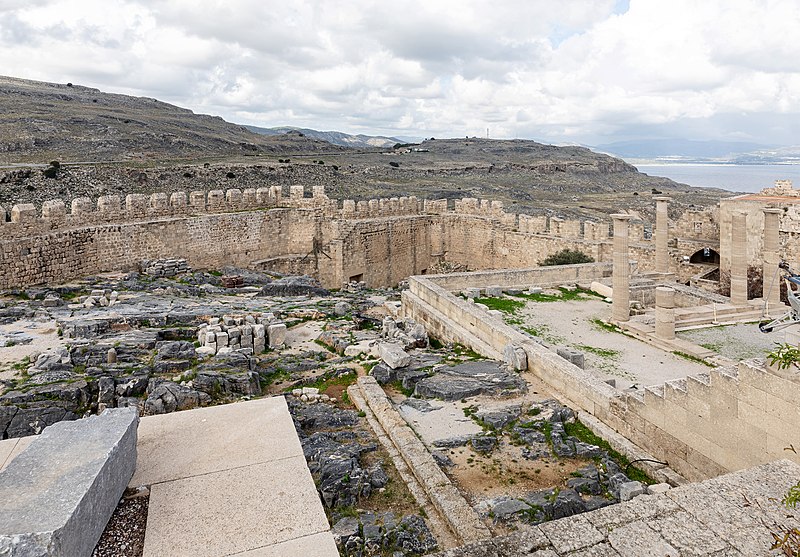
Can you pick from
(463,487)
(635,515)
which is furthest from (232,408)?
(635,515)

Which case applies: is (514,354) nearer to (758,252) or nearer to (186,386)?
(186,386)

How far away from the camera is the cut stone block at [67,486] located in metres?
2.88

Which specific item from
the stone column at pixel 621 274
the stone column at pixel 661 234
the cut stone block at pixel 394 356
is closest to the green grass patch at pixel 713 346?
the stone column at pixel 621 274

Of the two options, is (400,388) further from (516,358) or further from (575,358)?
(575,358)

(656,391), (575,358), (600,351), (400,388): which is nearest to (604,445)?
(656,391)

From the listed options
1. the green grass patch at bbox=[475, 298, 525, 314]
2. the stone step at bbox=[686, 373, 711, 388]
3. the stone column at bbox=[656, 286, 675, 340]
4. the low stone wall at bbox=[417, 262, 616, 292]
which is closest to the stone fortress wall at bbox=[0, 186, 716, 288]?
the low stone wall at bbox=[417, 262, 616, 292]

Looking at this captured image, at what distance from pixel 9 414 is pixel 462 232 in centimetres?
1697

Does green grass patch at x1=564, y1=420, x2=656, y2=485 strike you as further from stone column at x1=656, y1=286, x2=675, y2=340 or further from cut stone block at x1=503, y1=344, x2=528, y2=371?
stone column at x1=656, y1=286, x2=675, y2=340

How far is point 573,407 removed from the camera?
27.6 ft

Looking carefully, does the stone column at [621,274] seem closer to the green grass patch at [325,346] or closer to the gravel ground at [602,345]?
the gravel ground at [602,345]

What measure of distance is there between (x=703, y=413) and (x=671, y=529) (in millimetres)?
3591

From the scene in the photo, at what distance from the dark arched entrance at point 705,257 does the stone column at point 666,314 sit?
9.69 m

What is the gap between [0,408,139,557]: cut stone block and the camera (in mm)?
2877

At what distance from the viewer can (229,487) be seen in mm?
3779
